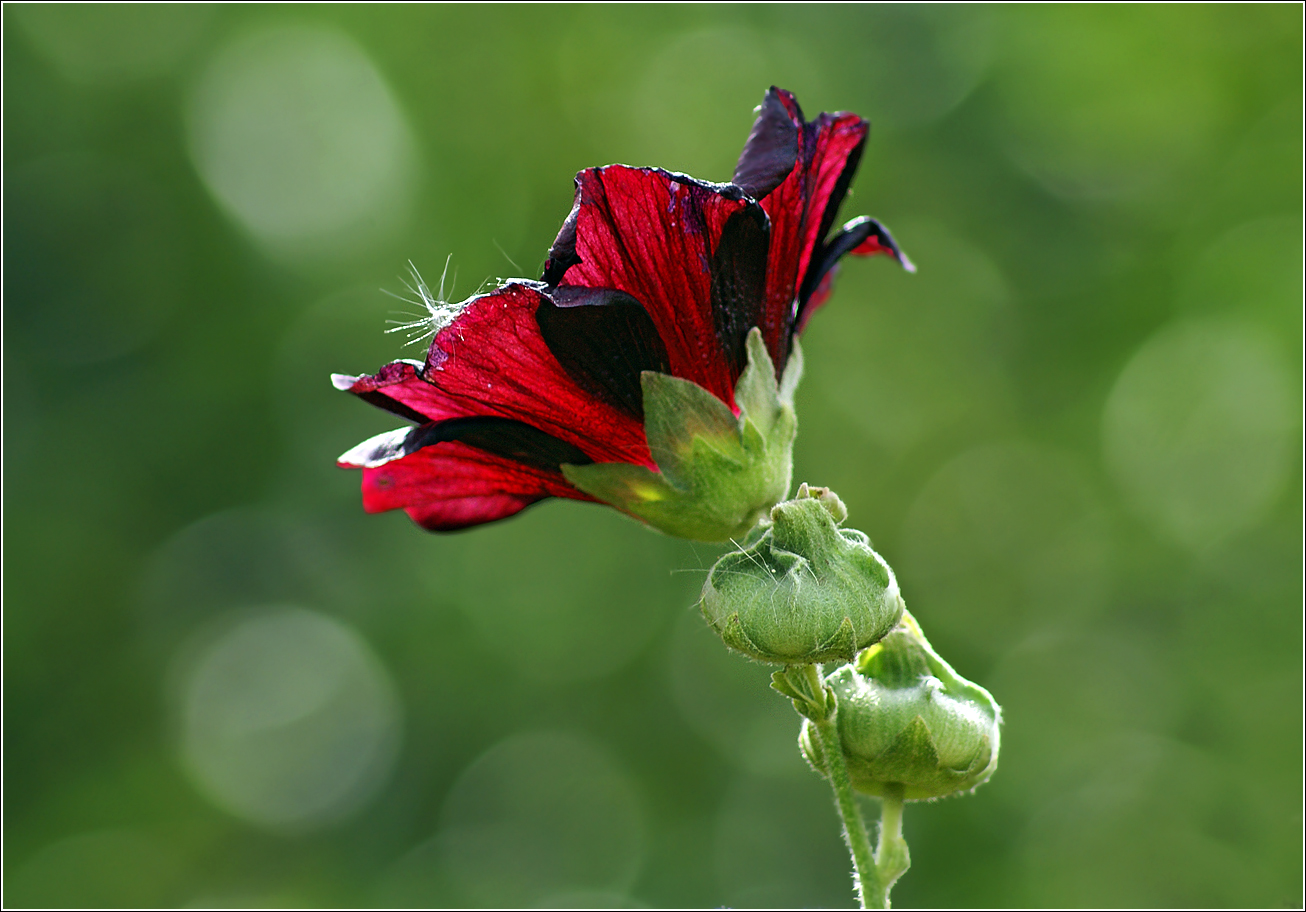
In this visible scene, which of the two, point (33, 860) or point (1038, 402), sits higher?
point (1038, 402)

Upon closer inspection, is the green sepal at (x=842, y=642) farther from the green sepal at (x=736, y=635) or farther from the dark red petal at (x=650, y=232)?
the dark red petal at (x=650, y=232)

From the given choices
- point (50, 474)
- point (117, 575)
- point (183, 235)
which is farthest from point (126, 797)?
point (183, 235)

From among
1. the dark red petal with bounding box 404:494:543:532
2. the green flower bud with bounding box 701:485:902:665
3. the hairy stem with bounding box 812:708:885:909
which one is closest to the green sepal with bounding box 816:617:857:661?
the green flower bud with bounding box 701:485:902:665

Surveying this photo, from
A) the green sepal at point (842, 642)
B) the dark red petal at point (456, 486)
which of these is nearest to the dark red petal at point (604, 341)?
the dark red petal at point (456, 486)

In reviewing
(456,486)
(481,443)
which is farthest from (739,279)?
(456,486)

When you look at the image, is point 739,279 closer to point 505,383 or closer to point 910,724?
point 505,383

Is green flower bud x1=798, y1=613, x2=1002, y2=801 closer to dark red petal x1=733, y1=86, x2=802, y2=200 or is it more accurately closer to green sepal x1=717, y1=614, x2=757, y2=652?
green sepal x1=717, y1=614, x2=757, y2=652

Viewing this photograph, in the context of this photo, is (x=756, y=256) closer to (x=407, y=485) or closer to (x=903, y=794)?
(x=407, y=485)
